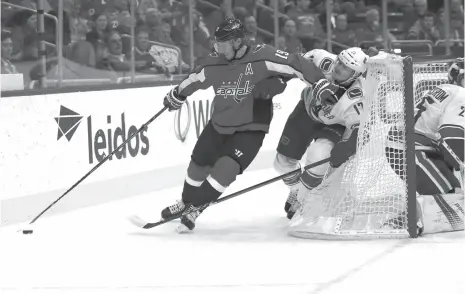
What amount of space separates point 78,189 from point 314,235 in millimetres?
1821

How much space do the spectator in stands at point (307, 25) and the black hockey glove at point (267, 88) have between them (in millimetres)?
4108

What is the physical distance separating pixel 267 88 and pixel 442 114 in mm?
864

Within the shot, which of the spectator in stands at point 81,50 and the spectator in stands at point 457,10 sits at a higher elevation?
the spectator in stands at point 457,10

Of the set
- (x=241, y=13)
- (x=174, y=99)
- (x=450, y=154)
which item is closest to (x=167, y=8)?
(x=241, y=13)

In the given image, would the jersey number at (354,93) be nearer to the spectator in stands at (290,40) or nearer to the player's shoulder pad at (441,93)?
the player's shoulder pad at (441,93)

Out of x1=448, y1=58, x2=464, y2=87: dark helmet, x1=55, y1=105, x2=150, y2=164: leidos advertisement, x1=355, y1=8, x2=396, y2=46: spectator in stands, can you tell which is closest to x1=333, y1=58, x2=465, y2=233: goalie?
x1=448, y1=58, x2=464, y2=87: dark helmet

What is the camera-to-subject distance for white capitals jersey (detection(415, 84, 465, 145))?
14.5 feet

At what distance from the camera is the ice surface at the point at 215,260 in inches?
136

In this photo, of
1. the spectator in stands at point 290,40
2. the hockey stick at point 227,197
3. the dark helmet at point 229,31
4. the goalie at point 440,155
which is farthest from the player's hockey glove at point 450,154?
the spectator in stands at point 290,40

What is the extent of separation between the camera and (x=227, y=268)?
3809 mm

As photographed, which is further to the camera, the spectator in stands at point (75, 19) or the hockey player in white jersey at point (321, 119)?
the spectator in stands at point (75, 19)

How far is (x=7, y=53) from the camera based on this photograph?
5.45m

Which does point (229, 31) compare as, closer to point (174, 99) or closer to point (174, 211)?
point (174, 99)

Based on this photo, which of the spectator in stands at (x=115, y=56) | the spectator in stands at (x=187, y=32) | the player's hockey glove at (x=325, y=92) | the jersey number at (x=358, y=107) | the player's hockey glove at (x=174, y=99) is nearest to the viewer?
the player's hockey glove at (x=325, y=92)
